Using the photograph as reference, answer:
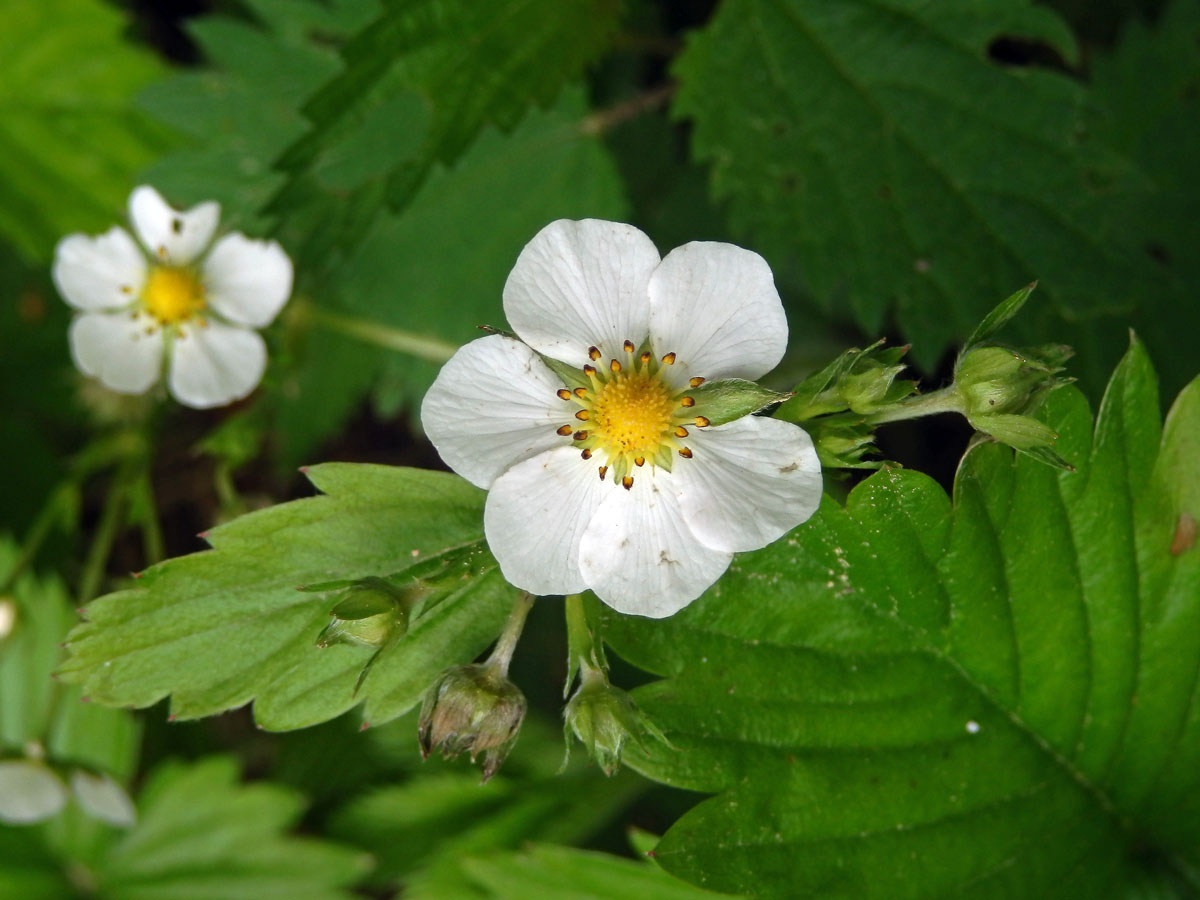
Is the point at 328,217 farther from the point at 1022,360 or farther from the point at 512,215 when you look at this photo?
the point at 1022,360

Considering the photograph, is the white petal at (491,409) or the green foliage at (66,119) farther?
the green foliage at (66,119)

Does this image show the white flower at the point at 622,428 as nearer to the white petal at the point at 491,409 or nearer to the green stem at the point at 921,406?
the white petal at the point at 491,409

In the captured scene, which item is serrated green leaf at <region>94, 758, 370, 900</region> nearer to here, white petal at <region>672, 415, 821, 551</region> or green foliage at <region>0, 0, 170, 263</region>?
green foliage at <region>0, 0, 170, 263</region>

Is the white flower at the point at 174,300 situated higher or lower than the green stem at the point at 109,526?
higher

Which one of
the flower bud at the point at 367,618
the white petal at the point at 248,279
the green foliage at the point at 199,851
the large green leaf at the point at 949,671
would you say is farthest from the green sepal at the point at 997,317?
the green foliage at the point at 199,851

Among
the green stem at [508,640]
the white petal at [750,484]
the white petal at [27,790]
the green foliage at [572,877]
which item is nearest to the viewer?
the white petal at [750,484]

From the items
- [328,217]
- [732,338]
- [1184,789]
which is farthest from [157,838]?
[1184,789]

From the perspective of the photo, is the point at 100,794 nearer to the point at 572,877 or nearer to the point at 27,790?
the point at 27,790

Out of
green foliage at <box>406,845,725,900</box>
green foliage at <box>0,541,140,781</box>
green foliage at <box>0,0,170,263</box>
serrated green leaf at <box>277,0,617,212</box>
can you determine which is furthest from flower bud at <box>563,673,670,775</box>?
green foliage at <box>0,0,170,263</box>

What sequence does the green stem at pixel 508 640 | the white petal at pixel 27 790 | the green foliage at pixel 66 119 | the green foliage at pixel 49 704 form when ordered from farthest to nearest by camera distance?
the green foliage at pixel 66 119 < the green foliage at pixel 49 704 < the white petal at pixel 27 790 < the green stem at pixel 508 640
